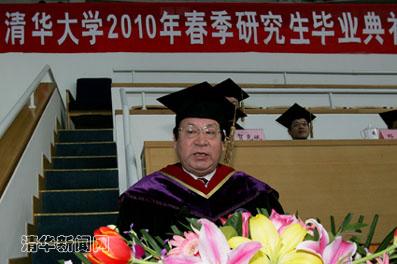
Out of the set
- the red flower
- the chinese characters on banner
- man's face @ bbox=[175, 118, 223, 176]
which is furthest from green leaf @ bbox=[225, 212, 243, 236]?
the chinese characters on banner

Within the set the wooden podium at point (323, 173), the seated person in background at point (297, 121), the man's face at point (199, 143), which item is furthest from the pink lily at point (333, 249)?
the seated person in background at point (297, 121)

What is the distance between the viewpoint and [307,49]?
749 cm

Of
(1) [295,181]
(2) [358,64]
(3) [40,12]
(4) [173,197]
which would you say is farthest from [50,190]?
(2) [358,64]

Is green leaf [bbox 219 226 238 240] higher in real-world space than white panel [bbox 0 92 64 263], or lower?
higher

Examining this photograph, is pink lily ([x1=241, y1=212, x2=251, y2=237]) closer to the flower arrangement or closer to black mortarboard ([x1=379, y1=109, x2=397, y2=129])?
the flower arrangement

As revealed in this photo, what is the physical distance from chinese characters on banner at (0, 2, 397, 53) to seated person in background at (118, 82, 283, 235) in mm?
4884

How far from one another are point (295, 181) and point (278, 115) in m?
1.69

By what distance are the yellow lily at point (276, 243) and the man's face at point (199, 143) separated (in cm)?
143

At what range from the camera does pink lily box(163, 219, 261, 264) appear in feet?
2.12

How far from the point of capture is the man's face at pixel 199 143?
2.16 m

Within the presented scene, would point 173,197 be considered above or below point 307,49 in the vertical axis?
below

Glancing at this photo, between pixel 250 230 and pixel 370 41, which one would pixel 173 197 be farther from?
pixel 370 41

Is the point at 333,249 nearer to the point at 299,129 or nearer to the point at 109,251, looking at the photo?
the point at 109,251

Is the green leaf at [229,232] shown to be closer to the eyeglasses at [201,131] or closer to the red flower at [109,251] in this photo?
the red flower at [109,251]
